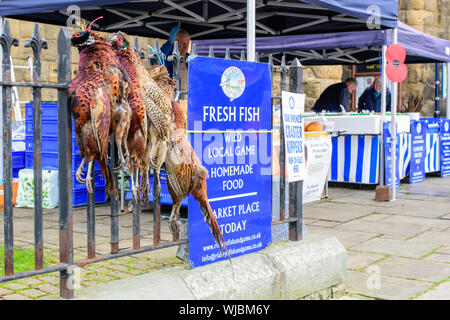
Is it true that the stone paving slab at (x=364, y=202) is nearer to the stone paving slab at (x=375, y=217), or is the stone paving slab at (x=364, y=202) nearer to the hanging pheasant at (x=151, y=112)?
the stone paving slab at (x=375, y=217)

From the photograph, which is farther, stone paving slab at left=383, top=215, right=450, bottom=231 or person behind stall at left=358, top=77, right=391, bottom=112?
person behind stall at left=358, top=77, right=391, bottom=112

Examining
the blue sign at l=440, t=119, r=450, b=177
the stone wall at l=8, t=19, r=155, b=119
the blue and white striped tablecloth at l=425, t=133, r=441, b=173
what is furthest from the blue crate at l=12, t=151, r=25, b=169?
the blue sign at l=440, t=119, r=450, b=177

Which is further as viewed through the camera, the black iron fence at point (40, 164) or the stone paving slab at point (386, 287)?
the stone paving slab at point (386, 287)

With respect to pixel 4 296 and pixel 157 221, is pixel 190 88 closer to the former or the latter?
pixel 157 221

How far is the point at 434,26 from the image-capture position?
17531 mm

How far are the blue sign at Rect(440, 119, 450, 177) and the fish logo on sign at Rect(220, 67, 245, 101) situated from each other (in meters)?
9.05

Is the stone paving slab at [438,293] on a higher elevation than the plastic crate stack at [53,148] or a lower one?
lower

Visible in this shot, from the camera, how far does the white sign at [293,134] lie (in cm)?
392

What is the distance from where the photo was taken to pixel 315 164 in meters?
7.77

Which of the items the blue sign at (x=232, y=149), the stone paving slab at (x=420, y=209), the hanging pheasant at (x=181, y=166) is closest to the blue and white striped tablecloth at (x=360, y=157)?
the stone paving slab at (x=420, y=209)

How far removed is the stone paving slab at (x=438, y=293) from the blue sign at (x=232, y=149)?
A: 3.85 feet

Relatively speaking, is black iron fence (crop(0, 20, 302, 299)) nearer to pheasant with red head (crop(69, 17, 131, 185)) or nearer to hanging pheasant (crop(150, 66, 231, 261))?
pheasant with red head (crop(69, 17, 131, 185))

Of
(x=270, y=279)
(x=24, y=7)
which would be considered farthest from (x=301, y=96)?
(x=24, y=7)

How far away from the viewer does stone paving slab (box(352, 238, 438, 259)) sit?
512 cm
